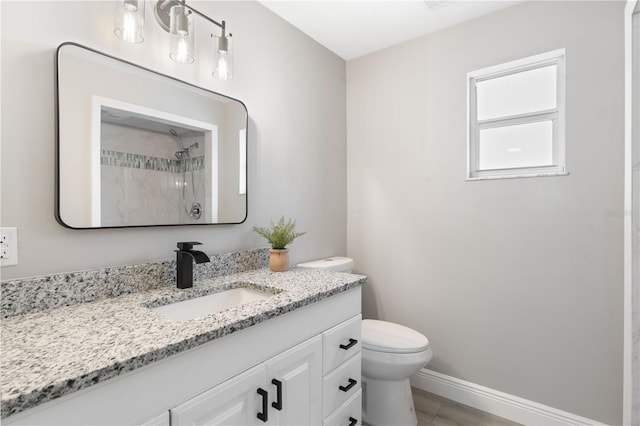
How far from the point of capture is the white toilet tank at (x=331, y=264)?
2012mm

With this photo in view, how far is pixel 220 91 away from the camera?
1.64 meters

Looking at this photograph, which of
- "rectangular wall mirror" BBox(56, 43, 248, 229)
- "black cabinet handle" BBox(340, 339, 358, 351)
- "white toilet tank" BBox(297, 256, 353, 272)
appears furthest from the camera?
"white toilet tank" BBox(297, 256, 353, 272)

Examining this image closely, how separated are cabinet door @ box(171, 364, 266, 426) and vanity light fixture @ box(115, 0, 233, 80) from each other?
1.26 metres

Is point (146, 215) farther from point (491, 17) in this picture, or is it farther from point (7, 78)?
point (491, 17)

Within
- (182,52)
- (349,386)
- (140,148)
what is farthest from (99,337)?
(182,52)

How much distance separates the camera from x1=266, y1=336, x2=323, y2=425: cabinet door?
1062mm

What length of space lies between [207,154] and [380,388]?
155 centimetres

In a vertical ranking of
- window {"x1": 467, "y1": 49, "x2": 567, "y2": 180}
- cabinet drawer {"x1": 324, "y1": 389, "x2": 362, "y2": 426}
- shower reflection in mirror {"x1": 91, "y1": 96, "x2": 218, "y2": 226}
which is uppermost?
window {"x1": 467, "y1": 49, "x2": 567, "y2": 180}

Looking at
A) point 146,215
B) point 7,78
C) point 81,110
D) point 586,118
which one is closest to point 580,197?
point 586,118

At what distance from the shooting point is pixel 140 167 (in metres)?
1.31

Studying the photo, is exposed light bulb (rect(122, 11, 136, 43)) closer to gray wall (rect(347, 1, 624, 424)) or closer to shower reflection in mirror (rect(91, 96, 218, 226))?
shower reflection in mirror (rect(91, 96, 218, 226))

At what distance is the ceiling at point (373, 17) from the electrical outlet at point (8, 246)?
5.43ft

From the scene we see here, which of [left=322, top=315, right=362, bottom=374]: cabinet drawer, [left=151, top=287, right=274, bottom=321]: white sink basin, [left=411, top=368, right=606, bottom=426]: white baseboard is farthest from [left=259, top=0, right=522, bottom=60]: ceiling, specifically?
[left=411, top=368, right=606, bottom=426]: white baseboard

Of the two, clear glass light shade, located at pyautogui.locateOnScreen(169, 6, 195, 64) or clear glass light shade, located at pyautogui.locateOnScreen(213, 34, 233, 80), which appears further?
clear glass light shade, located at pyautogui.locateOnScreen(213, 34, 233, 80)
